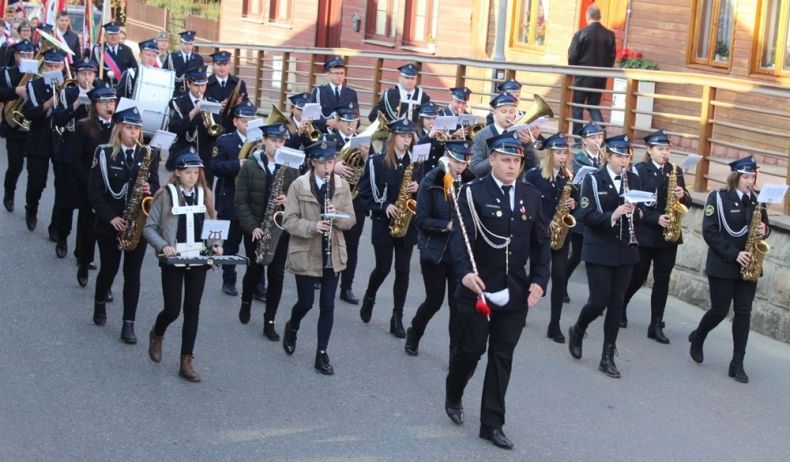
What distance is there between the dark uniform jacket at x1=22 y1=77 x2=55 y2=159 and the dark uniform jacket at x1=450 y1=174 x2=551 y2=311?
724 cm

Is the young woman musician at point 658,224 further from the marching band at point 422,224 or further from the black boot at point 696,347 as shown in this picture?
the black boot at point 696,347

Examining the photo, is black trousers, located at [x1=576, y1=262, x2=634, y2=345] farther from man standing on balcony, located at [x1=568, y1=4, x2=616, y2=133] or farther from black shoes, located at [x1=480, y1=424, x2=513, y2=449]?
man standing on balcony, located at [x1=568, y1=4, x2=616, y2=133]

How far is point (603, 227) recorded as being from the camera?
35.5 feet

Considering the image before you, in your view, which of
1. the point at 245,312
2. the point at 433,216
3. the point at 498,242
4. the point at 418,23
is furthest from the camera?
the point at 418,23

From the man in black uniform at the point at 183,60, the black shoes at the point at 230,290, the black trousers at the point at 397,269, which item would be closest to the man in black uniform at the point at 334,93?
the man in black uniform at the point at 183,60

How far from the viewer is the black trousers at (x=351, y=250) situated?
40.8 ft

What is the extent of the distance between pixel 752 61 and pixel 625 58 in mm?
2098

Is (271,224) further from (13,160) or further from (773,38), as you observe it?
(773,38)

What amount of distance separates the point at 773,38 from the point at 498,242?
9.85 meters

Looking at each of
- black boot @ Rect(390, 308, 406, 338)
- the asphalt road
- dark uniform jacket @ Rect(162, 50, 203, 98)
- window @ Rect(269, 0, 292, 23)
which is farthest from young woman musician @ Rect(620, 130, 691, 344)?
window @ Rect(269, 0, 292, 23)

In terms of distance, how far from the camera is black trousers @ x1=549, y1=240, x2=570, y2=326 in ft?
38.7

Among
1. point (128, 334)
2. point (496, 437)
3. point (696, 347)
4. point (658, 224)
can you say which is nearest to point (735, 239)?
point (658, 224)

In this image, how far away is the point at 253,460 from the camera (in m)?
8.25

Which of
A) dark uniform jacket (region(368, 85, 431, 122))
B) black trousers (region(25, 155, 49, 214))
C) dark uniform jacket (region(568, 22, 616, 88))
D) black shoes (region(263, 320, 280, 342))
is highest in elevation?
dark uniform jacket (region(568, 22, 616, 88))
